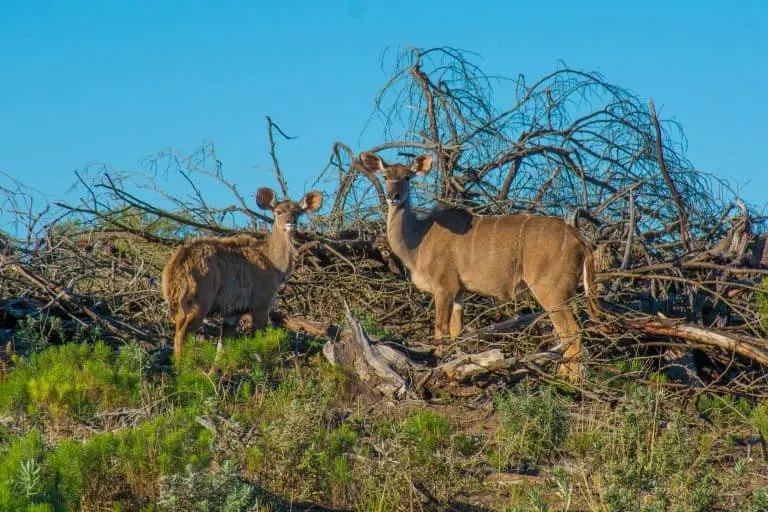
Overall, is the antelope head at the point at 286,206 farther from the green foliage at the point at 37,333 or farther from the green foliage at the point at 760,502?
the green foliage at the point at 760,502

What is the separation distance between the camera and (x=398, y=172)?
1080cm

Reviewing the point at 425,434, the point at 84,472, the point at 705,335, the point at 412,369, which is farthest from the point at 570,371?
the point at 84,472

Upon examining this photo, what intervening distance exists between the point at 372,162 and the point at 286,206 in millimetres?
1200

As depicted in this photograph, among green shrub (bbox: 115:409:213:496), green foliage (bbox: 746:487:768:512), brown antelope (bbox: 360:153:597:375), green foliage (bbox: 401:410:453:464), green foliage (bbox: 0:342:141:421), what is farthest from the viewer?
brown antelope (bbox: 360:153:597:375)

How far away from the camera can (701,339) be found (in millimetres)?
7895

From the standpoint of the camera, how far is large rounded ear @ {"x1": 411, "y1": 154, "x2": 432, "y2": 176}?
1086cm

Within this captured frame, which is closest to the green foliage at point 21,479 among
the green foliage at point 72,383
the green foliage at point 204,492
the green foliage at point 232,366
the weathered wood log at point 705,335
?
the green foliage at point 204,492

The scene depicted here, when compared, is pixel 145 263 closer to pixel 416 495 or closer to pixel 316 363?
pixel 316 363

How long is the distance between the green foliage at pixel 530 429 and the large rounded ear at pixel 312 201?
3.98 metres

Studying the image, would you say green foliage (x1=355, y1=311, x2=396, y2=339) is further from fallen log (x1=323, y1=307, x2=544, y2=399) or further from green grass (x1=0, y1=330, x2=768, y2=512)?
green grass (x1=0, y1=330, x2=768, y2=512)

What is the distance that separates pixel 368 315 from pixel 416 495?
4.89m

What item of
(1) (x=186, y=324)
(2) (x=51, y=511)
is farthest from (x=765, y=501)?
(1) (x=186, y=324)

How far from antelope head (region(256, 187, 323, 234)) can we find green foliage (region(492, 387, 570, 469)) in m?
3.78

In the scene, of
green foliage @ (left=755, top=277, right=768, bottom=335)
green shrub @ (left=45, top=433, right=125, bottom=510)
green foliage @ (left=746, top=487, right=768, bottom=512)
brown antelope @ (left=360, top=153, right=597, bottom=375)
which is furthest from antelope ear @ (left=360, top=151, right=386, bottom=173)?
green foliage @ (left=746, top=487, right=768, bottom=512)
